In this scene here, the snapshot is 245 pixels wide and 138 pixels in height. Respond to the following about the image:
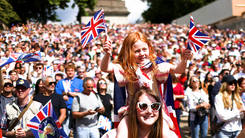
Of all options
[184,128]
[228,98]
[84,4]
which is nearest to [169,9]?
[84,4]

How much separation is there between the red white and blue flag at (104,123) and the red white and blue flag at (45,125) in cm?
133


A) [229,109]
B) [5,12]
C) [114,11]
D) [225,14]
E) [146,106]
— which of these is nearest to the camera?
[146,106]

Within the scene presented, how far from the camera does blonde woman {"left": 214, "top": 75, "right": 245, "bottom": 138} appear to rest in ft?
17.8

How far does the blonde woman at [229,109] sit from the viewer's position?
5438 millimetres

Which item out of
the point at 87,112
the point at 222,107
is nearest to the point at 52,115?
the point at 87,112

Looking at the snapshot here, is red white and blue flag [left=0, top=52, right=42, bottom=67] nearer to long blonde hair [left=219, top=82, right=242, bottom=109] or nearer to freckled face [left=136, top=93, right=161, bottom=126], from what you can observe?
freckled face [left=136, top=93, right=161, bottom=126]

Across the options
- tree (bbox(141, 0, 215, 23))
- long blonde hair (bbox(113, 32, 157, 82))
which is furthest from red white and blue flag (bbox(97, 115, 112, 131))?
tree (bbox(141, 0, 215, 23))

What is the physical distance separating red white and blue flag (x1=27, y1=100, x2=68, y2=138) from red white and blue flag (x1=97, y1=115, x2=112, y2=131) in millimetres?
1330

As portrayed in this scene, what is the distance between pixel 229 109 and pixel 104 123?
249 cm

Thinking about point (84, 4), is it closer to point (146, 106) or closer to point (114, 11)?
point (114, 11)

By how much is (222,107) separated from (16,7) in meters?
31.0

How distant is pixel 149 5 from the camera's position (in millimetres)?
51250

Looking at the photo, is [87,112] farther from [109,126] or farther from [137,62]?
[137,62]

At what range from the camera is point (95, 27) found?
4.16 m
